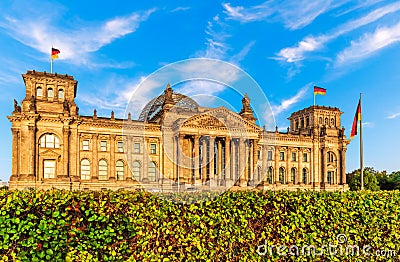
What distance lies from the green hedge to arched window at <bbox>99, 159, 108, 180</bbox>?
49.8m

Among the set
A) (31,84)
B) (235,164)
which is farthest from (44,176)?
(235,164)

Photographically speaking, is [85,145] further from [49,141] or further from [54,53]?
[54,53]

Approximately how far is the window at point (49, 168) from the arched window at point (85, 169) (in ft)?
14.4

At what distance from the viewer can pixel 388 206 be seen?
→ 13.1 m

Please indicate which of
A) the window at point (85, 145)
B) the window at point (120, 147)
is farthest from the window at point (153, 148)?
the window at point (85, 145)

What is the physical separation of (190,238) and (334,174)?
7458cm

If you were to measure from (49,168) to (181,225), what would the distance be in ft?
164

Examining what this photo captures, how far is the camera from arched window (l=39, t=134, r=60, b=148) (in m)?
53.4

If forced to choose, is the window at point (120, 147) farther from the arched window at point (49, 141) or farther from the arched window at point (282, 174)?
the arched window at point (282, 174)

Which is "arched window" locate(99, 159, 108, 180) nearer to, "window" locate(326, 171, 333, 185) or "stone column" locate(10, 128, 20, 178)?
"stone column" locate(10, 128, 20, 178)

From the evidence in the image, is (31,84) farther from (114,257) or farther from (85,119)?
(114,257)

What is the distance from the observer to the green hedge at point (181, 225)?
28.9 feet

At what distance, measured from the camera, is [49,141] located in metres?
53.9

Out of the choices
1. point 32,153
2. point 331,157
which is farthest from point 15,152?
point 331,157
